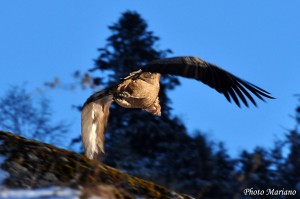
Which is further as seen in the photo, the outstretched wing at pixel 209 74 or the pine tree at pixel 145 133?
the pine tree at pixel 145 133

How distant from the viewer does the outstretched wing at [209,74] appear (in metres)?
6.93

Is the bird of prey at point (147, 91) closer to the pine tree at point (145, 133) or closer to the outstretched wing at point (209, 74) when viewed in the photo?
the outstretched wing at point (209, 74)

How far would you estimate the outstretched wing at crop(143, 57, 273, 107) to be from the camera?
6930 millimetres

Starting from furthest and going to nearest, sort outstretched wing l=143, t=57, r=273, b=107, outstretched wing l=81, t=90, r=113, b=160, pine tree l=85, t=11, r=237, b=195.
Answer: pine tree l=85, t=11, r=237, b=195 → outstretched wing l=81, t=90, r=113, b=160 → outstretched wing l=143, t=57, r=273, b=107

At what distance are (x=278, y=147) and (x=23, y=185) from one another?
48.4 ft

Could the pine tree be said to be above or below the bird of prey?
above

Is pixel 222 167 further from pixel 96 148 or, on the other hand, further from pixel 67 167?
pixel 67 167

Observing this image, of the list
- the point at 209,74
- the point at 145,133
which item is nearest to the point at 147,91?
the point at 209,74

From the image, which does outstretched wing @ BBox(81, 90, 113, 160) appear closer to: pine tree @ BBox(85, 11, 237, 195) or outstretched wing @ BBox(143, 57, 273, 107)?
outstretched wing @ BBox(143, 57, 273, 107)

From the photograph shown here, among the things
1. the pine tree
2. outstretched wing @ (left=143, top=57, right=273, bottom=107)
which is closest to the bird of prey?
outstretched wing @ (left=143, top=57, right=273, bottom=107)

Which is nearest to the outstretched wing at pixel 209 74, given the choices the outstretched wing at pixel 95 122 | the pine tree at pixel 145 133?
the outstretched wing at pixel 95 122

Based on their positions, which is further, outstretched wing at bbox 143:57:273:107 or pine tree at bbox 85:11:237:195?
pine tree at bbox 85:11:237:195

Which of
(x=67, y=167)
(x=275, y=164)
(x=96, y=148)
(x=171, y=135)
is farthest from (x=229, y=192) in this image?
(x=67, y=167)

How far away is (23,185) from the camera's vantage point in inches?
226
